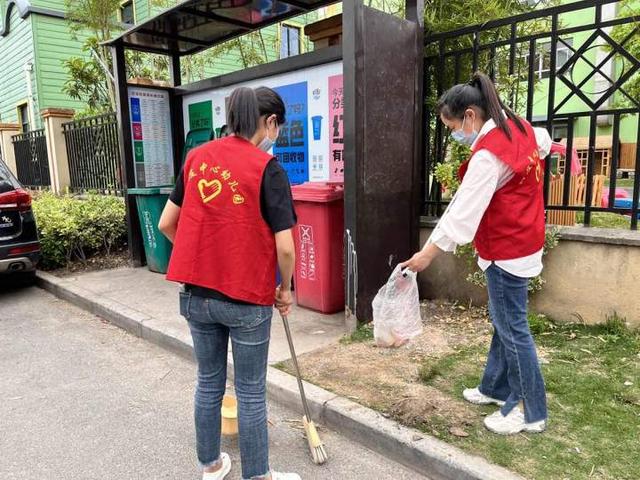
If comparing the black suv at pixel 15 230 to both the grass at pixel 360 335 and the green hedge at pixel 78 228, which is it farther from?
the grass at pixel 360 335

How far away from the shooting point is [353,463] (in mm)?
2703

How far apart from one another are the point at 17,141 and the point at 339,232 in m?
11.9

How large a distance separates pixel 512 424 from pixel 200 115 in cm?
554

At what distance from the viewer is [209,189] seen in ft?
6.88

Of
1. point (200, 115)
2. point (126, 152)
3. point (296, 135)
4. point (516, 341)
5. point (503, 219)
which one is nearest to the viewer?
point (503, 219)

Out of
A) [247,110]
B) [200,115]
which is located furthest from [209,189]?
[200,115]

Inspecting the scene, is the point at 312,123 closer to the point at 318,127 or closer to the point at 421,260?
the point at 318,127

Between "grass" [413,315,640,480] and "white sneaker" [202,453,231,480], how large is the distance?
3.35 feet

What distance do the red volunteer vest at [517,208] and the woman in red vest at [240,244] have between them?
993 mm

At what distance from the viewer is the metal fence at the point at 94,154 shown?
8557 millimetres

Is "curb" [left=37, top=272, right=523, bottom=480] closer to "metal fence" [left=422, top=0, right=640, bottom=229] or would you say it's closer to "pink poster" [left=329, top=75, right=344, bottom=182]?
"pink poster" [left=329, top=75, right=344, bottom=182]

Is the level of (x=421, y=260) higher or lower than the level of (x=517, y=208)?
lower

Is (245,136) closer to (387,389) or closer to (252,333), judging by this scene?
(252,333)

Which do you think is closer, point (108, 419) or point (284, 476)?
point (284, 476)
